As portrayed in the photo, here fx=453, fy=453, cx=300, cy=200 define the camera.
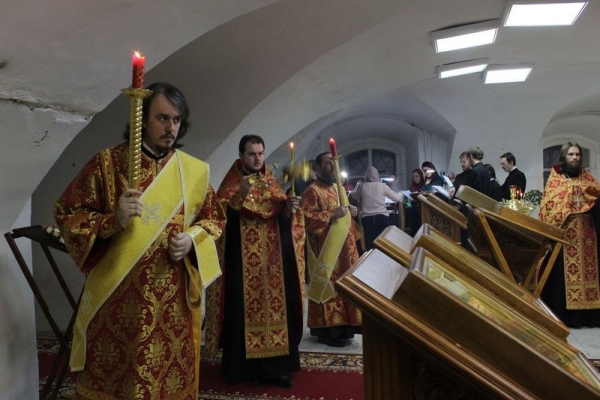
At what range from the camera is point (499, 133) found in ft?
29.9

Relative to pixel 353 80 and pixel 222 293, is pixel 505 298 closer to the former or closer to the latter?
pixel 222 293

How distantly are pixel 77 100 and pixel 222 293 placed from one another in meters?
1.57

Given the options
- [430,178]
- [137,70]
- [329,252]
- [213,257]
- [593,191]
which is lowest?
[329,252]

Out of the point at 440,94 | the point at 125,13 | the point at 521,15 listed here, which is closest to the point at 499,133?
the point at 440,94

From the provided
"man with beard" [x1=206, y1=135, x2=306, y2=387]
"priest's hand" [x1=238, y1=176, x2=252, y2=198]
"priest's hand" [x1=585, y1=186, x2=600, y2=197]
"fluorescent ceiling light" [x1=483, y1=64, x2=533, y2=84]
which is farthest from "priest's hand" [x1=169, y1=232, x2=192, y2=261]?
"fluorescent ceiling light" [x1=483, y1=64, x2=533, y2=84]

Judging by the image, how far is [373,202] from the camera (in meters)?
6.62

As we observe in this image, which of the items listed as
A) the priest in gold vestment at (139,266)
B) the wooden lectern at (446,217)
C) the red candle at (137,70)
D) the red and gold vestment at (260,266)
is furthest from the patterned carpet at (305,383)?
the red candle at (137,70)

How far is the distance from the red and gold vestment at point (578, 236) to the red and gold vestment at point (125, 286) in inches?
153

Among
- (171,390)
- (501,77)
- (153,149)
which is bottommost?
(171,390)

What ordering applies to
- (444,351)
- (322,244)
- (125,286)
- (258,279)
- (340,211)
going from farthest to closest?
(322,244) → (340,211) → (258,279) → (125,286) → (444,351)

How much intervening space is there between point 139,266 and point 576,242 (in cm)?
423

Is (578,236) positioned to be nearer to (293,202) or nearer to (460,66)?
(293,202)

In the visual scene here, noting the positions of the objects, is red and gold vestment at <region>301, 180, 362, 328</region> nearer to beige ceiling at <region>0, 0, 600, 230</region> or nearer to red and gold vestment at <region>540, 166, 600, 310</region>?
beige ceiling at <region>0, 0, 600, 230</region>

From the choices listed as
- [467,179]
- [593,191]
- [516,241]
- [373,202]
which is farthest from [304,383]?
[373,202]
